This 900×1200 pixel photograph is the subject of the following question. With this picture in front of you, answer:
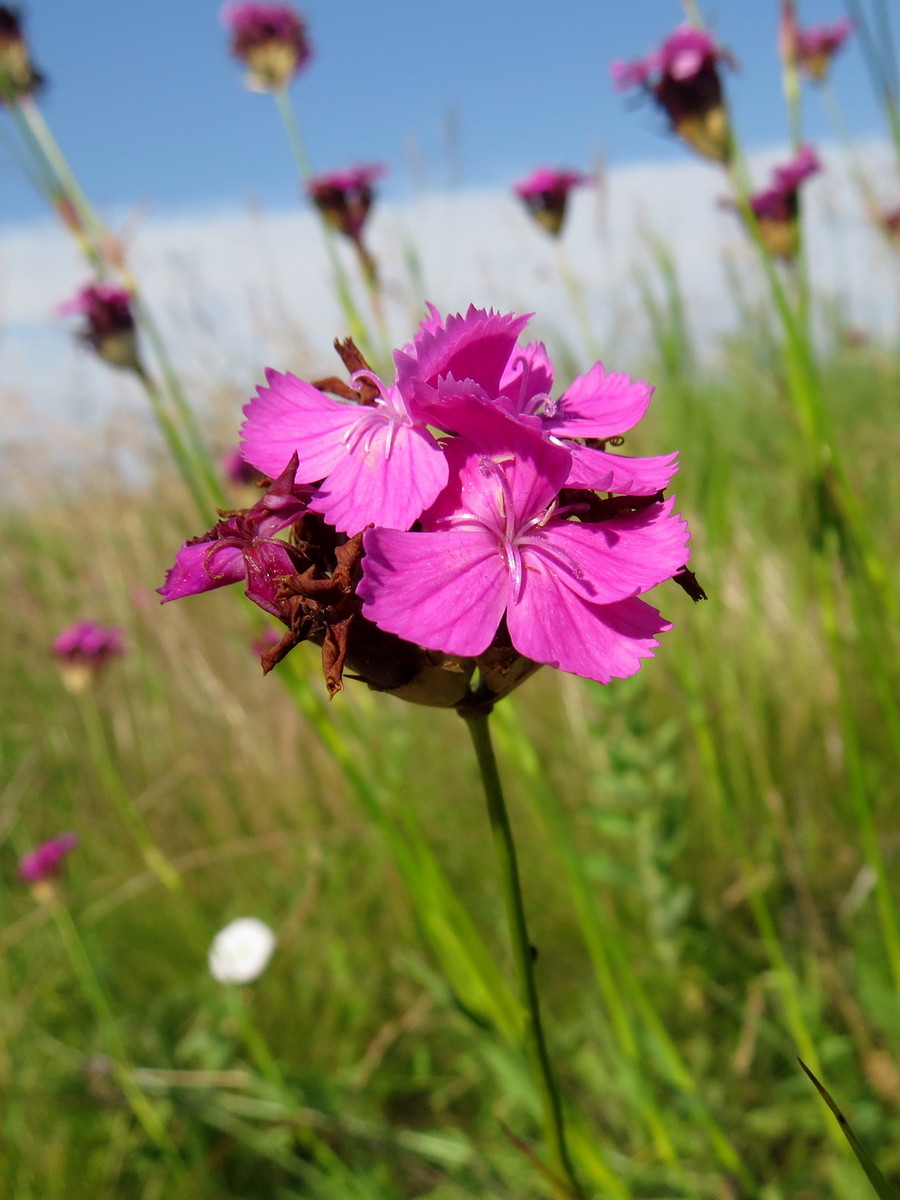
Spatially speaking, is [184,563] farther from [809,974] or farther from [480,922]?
[480,922]

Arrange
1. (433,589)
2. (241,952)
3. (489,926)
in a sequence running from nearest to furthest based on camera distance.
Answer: (433,589)
(241,952)
(489,926)

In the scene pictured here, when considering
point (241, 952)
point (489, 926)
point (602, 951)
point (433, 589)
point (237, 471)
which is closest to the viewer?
point (433, 589)

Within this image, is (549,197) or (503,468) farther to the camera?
(549,197)

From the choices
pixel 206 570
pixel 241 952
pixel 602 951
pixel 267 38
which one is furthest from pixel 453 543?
pixel 267 38

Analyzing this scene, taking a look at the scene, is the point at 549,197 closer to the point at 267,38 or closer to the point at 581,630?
the point at 267,38

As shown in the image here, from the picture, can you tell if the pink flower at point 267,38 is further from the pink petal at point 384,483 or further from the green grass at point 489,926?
the pink petal at point 384,483

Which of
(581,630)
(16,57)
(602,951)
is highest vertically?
(16,57)
